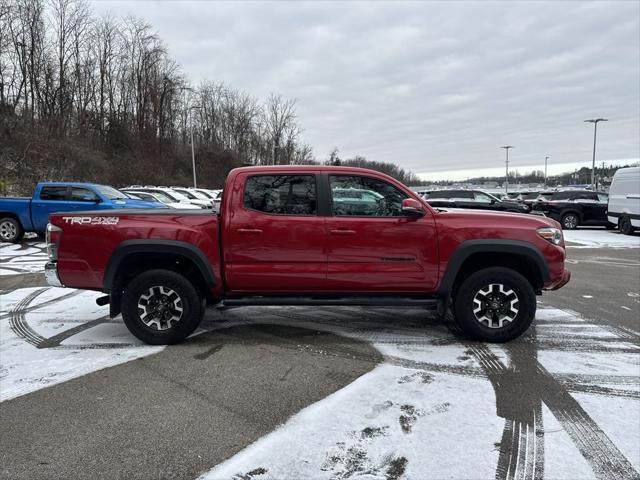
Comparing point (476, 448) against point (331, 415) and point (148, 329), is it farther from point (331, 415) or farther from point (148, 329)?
point (148, 329)

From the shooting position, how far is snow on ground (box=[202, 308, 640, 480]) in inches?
107

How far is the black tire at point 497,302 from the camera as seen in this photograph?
4809mm

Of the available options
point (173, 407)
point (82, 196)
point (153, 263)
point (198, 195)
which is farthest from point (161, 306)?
point (198, 195)

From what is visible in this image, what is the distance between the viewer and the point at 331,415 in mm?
3318

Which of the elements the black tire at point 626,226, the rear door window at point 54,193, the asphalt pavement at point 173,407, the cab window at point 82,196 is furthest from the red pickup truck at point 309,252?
the black tire at point 626,226

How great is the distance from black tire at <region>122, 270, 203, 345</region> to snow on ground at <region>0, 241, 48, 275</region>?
5.86 metres

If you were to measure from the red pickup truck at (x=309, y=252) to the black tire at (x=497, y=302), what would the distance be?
1 centimetres

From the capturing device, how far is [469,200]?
2023 cm

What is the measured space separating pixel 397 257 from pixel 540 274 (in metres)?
1.58

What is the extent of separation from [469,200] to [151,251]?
17.8m

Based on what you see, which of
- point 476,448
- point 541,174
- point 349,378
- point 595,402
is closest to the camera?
point 476,448

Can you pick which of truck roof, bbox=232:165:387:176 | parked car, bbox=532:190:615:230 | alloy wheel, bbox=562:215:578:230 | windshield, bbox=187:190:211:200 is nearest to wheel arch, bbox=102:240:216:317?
truck roof, bbox=232:165:387:176

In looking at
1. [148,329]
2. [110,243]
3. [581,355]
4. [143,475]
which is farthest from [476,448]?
[110,243]

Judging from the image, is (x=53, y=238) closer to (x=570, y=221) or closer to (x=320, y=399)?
(x=320, y=399)
